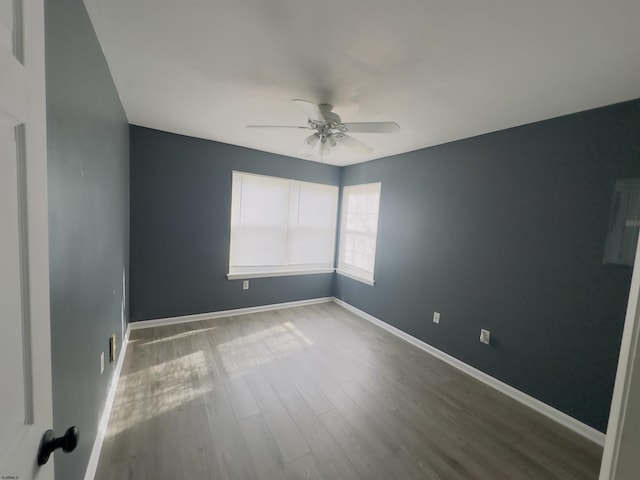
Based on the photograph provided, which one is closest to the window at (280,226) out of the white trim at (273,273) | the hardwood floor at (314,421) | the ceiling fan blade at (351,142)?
the white trim at (273,273)

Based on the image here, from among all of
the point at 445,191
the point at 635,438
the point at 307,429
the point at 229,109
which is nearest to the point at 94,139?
the point at 229,109

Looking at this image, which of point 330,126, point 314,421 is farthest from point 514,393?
point 330,126

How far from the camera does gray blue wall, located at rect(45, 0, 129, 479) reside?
0.96m

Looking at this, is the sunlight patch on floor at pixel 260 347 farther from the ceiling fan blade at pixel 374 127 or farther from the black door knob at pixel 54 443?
the ceiling fan blade at pixel 374 127

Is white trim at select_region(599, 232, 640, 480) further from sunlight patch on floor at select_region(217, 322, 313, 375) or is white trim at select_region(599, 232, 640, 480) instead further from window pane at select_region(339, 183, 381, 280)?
window pane at select_region(339, 183, 381, 280)

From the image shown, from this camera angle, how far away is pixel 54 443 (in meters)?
0.60

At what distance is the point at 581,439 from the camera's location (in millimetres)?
1918

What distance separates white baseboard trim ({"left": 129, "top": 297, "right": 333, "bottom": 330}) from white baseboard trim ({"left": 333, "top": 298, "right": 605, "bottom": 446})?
139cm

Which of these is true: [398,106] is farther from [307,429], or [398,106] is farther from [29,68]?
[307,429]

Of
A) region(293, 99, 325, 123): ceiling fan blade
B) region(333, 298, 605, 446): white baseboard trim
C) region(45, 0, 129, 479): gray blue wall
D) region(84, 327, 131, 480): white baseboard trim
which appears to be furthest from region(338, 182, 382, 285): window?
region(45, 0, 129, 479): gray blue wall

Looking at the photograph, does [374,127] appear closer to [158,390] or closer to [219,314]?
[158,390]

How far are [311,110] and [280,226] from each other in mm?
2389

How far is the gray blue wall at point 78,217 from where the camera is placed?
0.96 m

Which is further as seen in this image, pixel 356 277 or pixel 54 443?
pixel 356 277
